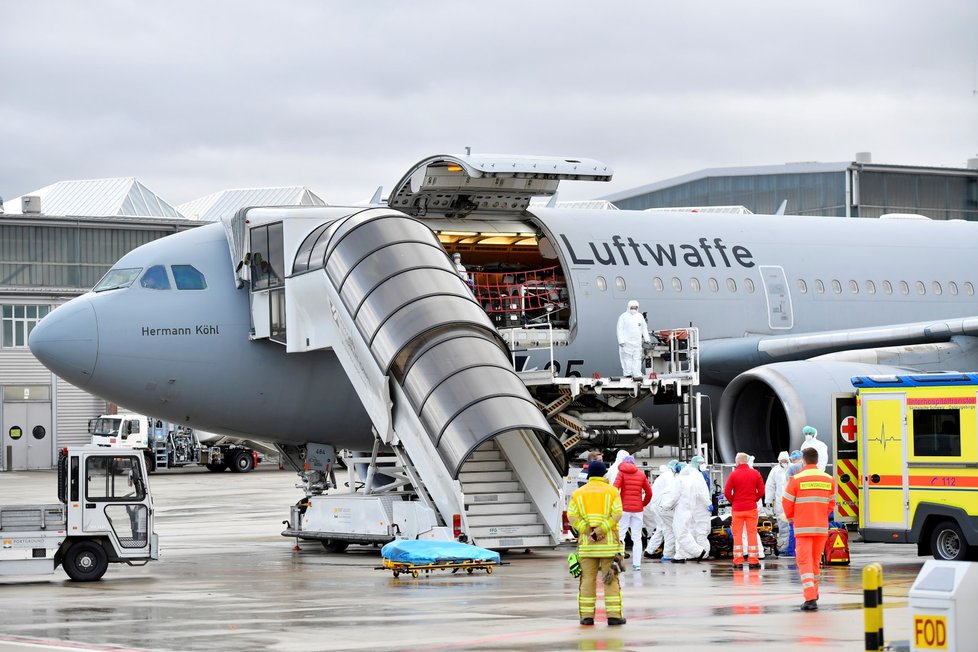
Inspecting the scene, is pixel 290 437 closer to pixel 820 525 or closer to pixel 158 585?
pixel 158 585

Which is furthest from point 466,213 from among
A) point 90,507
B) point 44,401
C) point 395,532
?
point 44,401

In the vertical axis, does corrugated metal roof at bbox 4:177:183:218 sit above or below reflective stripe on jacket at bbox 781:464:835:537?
above

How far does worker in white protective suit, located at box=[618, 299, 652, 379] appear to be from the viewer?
20609 millimetres

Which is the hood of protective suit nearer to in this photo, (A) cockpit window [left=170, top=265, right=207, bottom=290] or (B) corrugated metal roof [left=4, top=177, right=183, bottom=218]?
(A) cockpit window [left=170, top=265, right=207, bottom=290]

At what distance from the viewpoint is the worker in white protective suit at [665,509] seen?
18.3 meters

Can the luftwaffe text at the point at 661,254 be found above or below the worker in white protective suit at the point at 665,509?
above

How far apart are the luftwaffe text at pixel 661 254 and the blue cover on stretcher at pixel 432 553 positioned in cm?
615

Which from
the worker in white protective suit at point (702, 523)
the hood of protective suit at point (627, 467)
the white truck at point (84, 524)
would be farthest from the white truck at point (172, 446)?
the hood of protective suit at point (627, 467)

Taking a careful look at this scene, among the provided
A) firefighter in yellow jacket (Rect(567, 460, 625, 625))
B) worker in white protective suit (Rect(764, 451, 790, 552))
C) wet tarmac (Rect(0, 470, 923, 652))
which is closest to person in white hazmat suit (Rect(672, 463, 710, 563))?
wet tarmac (Rect(0, 470, 923, 652))

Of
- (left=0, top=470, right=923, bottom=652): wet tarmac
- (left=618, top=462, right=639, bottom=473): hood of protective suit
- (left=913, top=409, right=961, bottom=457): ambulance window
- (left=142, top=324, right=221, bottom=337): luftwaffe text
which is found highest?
(left=142, top=324, right=221, bottom=337): luftwaffe text

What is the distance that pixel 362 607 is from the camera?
13367 millimetres

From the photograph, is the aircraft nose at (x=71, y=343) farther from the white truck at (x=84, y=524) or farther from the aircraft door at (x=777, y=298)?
the aircraft door at (x=777, y=298)

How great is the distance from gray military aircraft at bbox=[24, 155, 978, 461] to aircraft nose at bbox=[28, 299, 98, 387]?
0.9 inches

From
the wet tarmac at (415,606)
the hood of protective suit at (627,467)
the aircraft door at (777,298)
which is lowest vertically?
the wet tarmac at (415,606)
